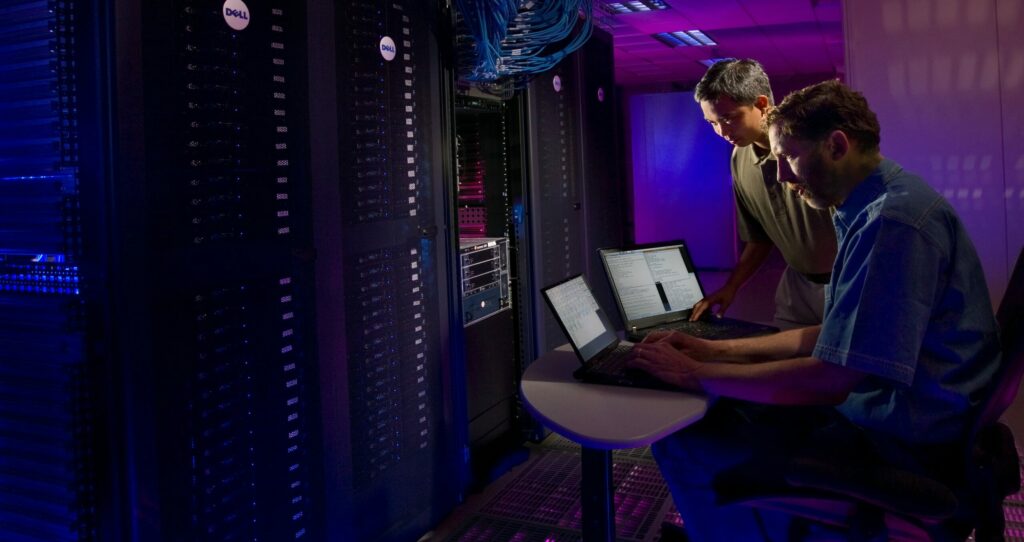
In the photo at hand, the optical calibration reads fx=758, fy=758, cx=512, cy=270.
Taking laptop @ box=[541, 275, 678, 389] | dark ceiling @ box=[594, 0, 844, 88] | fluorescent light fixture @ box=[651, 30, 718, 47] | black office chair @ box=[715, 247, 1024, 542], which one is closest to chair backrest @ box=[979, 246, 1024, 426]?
black office chair @ box=[715, 247, 1024, 542]

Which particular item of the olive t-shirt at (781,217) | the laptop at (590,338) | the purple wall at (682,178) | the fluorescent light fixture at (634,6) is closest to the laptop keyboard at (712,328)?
the laptop at (590,338)

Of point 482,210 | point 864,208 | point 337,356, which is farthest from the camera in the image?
point 482,210

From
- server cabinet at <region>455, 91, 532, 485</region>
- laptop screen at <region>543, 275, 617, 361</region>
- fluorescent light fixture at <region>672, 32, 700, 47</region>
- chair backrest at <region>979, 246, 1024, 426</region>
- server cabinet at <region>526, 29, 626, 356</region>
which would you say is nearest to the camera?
chair backrest at <region>979, 246, 1024, 426</region>

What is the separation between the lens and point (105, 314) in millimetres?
1494

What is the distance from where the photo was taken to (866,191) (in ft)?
4.87

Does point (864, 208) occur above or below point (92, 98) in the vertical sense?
below

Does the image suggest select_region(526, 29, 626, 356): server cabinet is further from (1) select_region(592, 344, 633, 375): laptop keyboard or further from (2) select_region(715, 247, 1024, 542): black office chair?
(2) select_region(715, 247, 1024, 542): black office chair

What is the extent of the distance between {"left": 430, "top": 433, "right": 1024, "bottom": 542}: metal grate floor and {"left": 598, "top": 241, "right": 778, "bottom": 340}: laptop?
65cm

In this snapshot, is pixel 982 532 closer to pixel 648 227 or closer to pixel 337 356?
pixel 337 356

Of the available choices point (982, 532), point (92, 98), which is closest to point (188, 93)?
point (92, 98)

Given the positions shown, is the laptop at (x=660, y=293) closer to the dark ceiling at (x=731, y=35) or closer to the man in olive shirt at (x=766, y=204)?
the man in olive shirt at (x=766, y=204)

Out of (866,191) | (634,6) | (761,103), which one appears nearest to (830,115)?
(866,191)

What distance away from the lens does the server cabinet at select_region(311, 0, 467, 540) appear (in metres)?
2.09

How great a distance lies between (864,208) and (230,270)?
4.45ft
